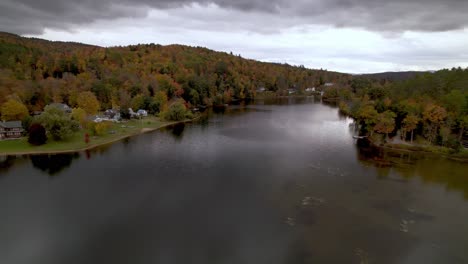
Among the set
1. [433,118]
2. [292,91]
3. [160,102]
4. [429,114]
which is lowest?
[433,118]

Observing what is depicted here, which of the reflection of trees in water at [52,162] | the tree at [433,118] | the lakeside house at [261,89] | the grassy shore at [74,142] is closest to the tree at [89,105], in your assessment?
the grassy shore at [74,142]

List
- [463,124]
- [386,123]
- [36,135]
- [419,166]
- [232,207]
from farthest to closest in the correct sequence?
[386,123] < [463,124] < [36,135] < [419,166] < [232,207]

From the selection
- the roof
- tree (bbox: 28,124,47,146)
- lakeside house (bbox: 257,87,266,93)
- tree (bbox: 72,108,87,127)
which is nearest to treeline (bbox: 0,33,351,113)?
lakeside house (bbox: 257,87,266,93)

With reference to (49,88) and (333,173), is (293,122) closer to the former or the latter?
(333,173)

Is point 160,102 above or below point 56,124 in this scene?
above

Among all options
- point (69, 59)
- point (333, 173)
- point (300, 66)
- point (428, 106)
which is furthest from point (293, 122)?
point (300, 66)

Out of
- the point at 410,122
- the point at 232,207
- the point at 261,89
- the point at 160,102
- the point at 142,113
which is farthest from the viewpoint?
the point at 261,89

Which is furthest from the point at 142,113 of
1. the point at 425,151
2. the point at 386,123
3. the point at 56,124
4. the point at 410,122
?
the point at 425,151

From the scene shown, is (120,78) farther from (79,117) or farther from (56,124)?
(56,124)

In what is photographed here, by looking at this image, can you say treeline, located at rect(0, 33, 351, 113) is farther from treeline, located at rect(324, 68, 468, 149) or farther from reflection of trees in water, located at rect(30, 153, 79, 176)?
treeline, located at rect(324, 68, 468, 149)
